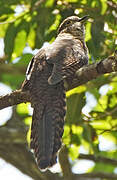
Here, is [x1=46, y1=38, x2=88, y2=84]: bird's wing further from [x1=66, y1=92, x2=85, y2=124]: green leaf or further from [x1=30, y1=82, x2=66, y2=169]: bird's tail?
[x1=66, y1=92, x2=85, y2=124]: green leaf

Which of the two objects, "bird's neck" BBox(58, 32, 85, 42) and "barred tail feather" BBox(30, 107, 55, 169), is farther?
"bird's neck" BBox(58, 32, 85, 42)

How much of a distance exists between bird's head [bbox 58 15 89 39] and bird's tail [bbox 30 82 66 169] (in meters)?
1.56

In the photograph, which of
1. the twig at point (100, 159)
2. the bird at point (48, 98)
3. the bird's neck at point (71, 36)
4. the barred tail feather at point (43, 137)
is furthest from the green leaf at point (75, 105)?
the bird's neck at point (71, 36)

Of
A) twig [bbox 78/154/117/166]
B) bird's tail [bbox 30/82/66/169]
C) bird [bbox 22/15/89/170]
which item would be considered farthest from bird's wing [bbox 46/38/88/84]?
twig [bbox 78/154/117/166]

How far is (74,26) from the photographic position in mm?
6559

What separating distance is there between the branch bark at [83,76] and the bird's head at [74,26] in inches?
64.6

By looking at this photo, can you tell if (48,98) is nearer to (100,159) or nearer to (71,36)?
(100,159)

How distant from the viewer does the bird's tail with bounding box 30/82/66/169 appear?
4453mm

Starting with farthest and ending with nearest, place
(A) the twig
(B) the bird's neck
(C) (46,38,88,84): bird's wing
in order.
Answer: (B) the bird's neck → (A) the twig → (C) (46,38,88,84): bird's wing

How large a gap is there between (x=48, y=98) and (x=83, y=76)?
1.79ft

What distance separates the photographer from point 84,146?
6.80 meters

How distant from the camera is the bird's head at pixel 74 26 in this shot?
246 inches

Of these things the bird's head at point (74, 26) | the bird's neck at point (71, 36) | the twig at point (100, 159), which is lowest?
the twig at point (100, 159)

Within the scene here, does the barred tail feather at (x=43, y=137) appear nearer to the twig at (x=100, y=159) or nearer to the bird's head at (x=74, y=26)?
the twig at (x=100, y=159)
